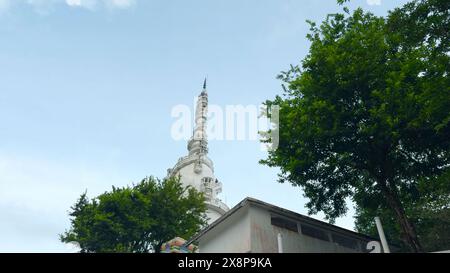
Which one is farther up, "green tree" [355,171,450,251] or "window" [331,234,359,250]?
"green tree" [355,171,450,251]

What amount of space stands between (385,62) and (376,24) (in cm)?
294

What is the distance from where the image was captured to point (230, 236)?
18719 mm

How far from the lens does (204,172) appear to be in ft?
193

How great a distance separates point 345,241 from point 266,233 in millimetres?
6159

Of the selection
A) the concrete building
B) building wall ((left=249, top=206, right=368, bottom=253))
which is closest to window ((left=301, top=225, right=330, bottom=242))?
the concrete building

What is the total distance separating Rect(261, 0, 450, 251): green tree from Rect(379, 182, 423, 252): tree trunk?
46mm

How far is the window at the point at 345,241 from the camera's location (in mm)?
20516

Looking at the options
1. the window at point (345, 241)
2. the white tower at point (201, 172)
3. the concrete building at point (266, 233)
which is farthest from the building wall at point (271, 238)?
the white tower at point (201, 172)

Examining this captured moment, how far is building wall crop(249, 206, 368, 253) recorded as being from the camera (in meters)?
17.5

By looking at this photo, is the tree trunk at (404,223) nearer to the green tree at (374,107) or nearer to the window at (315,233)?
the green tree at (374,107)

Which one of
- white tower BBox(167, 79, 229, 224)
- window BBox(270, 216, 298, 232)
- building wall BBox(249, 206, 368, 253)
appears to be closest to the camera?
building wall BBox(249, 206, 368, 253)

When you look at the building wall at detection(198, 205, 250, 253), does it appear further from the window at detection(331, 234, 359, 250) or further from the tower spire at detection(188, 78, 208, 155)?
the tower spire at detection(188, 78, 208, 155)
